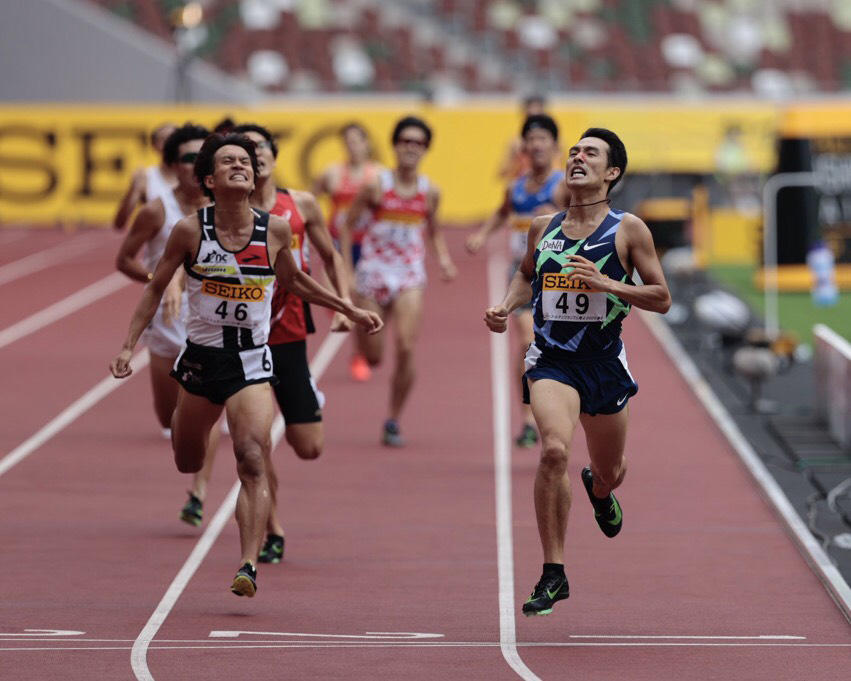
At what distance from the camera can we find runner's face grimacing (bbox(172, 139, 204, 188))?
9.70 m

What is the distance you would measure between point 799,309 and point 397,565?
13.4 m

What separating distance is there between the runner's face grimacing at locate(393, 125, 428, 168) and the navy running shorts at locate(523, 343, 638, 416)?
4.48 meters

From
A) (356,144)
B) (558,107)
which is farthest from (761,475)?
(558,107)

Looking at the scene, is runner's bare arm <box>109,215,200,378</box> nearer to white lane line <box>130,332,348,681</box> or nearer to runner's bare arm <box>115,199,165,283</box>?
white lane line <box>130,332,348,681</box>

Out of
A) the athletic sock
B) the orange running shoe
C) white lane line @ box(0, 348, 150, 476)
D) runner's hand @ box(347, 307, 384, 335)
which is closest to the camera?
the athletic sock

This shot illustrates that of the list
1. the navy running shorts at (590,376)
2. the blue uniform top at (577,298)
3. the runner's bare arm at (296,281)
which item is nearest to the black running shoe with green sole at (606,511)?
the navy running shorts at (590,376)

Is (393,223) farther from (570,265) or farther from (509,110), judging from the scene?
(509,110)

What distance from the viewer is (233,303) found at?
786 cm

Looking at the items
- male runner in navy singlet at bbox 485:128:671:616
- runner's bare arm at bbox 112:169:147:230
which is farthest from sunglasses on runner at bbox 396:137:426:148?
male runner in navy singlet at bbox 485:128:671:616

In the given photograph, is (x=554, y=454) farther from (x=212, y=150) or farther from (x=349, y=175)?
(x=349, y=175)

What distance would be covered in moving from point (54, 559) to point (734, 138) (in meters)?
21.5

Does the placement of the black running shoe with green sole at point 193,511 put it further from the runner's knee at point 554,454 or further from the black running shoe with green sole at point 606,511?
the runner's knee at point 554,454

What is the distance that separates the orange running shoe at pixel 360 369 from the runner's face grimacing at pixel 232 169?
26.7 feet

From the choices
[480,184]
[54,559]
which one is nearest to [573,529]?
[54,559]
